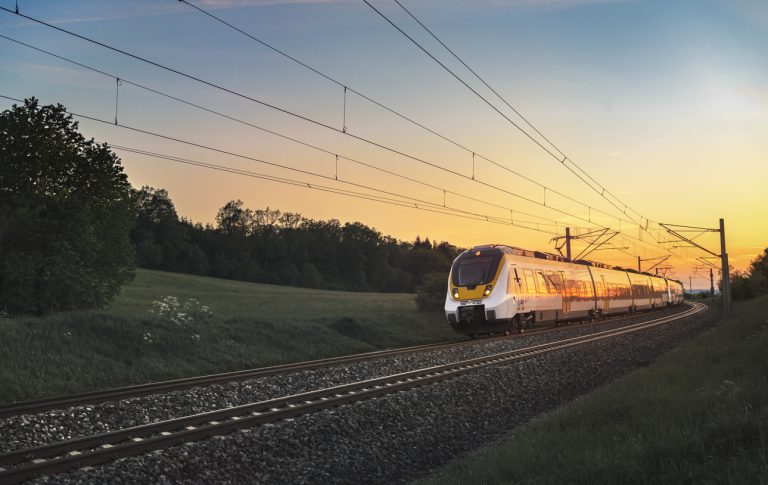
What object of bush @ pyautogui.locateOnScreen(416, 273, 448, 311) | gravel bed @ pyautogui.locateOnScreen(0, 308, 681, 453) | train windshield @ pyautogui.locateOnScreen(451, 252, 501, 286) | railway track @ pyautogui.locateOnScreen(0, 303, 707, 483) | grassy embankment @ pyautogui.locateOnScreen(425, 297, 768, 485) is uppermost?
train windshield @ pyautogui.locateOnScreen(451, 252, 501, 286)

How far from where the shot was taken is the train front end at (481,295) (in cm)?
2559

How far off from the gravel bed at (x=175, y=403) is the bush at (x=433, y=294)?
74.0 feet

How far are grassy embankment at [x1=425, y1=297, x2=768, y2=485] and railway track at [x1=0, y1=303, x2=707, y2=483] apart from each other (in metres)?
3.24

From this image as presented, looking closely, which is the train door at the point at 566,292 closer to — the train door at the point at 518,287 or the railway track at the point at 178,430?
the train door at the point at 518,287

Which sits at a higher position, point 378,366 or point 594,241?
point 594,241

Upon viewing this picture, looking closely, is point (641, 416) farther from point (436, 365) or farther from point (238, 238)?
point (238, 238)

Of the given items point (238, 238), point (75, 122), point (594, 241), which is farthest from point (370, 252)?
point (75, 122)

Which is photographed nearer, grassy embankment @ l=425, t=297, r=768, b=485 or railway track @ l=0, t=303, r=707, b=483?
grassy embankment @ l=425, t=297, r=768, b=485

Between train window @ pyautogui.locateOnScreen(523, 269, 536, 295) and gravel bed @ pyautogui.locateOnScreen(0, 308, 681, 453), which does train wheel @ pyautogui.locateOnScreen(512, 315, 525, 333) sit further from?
gravel bed @ pyautogui.locateOnScreen(0, 308, 681, 453)

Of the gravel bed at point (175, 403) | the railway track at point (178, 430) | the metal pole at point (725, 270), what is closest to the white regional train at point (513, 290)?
the gravel bed at point (175, 403)

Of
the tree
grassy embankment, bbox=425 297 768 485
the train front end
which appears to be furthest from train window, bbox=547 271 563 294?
the tree

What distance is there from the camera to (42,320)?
18.2 metres

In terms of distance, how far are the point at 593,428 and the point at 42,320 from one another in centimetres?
1605

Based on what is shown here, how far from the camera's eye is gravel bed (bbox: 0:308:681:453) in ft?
31.6
